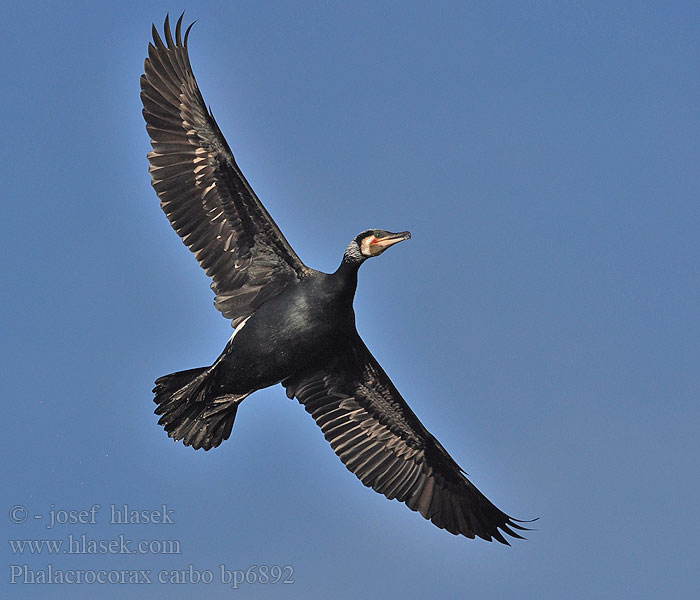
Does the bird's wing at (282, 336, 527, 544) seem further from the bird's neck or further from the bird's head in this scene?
the bird's head

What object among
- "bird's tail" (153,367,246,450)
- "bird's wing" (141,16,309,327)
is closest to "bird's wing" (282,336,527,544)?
"bird's tail" (153,367,246,450)

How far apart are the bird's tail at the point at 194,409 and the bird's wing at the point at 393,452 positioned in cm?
94

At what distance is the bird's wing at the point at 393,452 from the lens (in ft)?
49.1

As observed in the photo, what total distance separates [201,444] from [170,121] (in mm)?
3534

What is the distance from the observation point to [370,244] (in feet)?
44.7

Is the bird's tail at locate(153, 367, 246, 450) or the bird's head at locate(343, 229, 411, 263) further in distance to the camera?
the bird's tail at locate(153, 367, 246, 450)

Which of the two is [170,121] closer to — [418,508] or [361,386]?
[361,386]

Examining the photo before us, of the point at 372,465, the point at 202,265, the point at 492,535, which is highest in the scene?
the point at 202,265

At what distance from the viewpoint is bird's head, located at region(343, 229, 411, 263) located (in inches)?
535

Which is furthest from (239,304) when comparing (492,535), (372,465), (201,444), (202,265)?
(492,535)

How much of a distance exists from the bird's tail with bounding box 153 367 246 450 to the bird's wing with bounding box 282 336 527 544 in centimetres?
94

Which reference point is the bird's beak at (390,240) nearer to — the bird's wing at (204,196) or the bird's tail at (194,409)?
the bird's wing at (204,196)

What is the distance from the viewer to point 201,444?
14273mm

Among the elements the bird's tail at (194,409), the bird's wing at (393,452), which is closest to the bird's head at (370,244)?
the bird's wing at (393,452)
